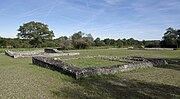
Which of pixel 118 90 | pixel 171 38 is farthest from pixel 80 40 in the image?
pixel 118 90

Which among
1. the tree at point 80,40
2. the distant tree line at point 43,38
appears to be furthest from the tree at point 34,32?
the tree at point 80,40

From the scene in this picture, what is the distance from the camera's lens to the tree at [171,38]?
5688cm

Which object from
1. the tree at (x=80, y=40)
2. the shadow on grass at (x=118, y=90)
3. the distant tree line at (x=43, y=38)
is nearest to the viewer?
the shadow on grass at (x=118, y=90)

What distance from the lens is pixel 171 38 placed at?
5816 centimetres

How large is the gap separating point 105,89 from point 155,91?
78.9 inches

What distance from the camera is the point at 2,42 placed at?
5838cm

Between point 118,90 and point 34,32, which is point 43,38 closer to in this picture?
point 34,32

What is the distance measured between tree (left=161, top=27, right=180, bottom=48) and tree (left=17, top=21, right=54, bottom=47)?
41.6m

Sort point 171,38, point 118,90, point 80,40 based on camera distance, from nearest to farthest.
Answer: point 118,90 → point 80,40 → point 171,38

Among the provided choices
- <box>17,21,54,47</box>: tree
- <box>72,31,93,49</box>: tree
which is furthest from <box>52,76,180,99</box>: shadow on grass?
<box>17,21,54,47</box>: tree

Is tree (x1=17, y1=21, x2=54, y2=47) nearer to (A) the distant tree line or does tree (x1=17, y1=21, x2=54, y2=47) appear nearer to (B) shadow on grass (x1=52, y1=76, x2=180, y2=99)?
(A) the distant tree line

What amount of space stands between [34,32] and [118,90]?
56.1 metres

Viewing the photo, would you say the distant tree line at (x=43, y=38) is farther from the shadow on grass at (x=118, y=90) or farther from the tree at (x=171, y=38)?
the shadow on grass at (x=118, y=90)

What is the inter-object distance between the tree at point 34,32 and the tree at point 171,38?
4161 centimetres
